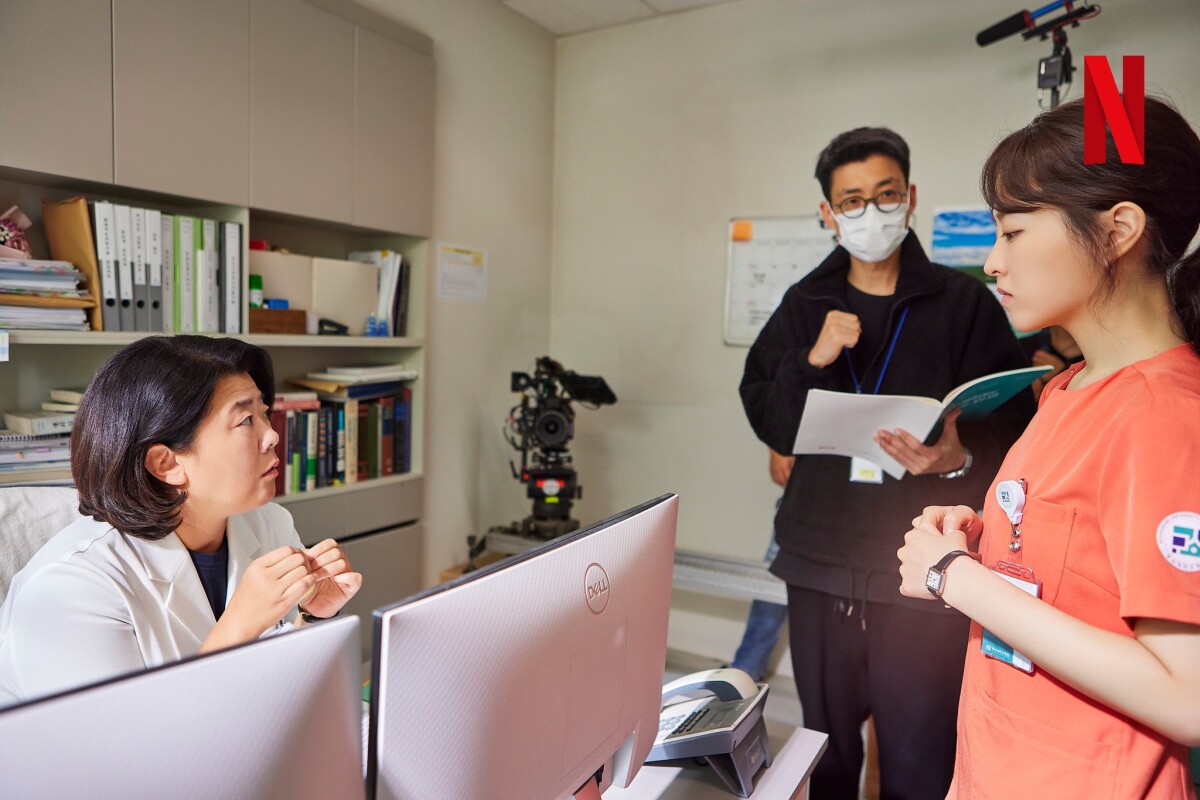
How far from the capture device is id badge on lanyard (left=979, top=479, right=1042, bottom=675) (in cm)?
92

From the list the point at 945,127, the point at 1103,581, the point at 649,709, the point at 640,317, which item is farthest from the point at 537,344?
the point at 1103,581

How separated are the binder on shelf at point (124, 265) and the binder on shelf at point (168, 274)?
0.09 meters

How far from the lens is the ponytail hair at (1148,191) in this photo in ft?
2.87

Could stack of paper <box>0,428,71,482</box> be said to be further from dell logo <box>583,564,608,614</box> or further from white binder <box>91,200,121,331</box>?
dell logo <box>583,564,608,614</box>

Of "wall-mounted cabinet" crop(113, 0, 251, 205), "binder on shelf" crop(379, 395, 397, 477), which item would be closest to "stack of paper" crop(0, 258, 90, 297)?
"wall-mounted cabinet" crop(113, 0, 251, 205)

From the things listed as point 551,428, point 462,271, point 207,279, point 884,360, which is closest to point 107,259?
point 207,279

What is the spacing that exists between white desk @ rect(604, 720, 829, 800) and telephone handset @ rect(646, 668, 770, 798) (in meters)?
0.02

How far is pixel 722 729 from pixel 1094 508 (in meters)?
0.60

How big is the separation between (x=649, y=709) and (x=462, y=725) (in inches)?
17.0

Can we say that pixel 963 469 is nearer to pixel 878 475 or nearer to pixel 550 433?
pixel 878 475

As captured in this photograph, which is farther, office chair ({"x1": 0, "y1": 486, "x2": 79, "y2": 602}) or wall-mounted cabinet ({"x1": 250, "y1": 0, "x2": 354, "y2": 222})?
wall-mounted cabinet ({"x1": 250, "y1": 0, "x2": 354, "y2": 222})

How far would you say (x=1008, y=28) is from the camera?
2477mm

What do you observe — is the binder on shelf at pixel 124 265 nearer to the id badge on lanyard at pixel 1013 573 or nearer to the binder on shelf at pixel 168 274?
the binder on shelf at pixel 168 274

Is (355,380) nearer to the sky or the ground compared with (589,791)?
nearer to the sky
